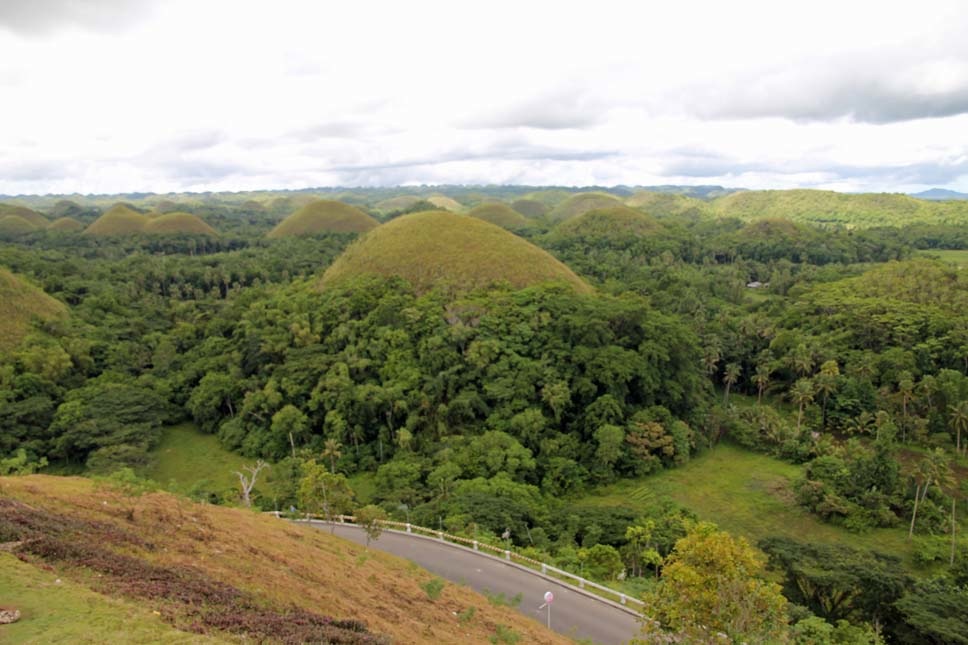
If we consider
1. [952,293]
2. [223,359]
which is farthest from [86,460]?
[952,293]

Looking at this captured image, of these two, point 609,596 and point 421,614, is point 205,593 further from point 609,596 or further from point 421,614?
point 609,596

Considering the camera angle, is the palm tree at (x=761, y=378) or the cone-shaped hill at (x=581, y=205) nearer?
the palm tree at (x=761, y=378)

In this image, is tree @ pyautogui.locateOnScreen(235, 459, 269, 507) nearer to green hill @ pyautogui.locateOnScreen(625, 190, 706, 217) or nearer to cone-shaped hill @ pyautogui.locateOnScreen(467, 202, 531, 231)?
cone-shaped hill @ pyautogui.locateOnScreen(467, 202, 531, 231)

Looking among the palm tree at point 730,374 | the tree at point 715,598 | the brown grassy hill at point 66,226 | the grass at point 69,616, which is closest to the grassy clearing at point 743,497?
the palm tree at point 730,374

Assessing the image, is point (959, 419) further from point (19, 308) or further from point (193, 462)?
point (19, 308)

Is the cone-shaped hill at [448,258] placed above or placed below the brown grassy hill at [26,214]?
below

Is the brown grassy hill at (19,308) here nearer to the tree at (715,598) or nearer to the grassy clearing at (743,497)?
the grassy clearing at (743,497)
